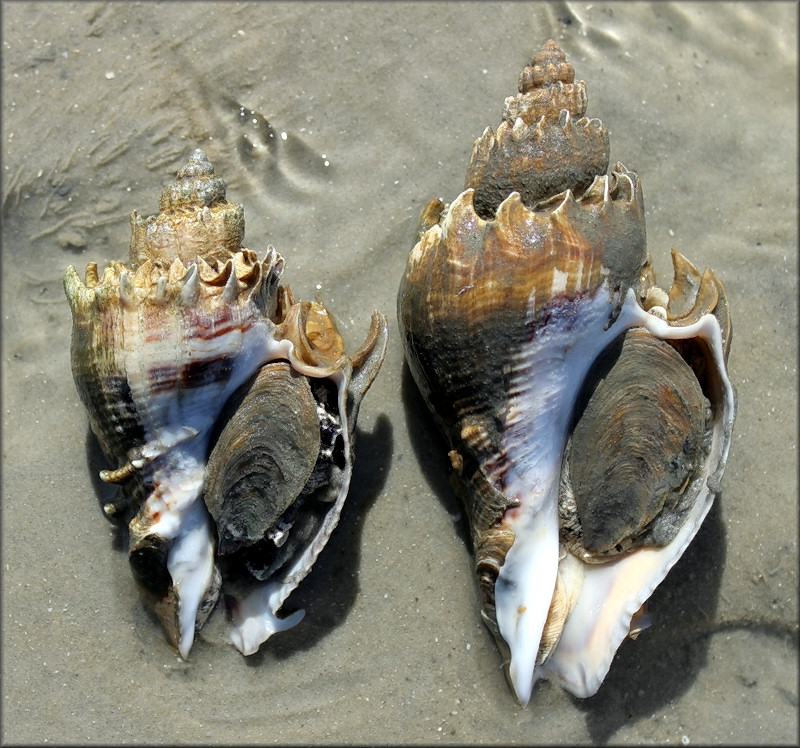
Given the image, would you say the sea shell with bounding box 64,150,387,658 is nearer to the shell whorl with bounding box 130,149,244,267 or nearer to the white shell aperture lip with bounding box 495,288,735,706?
the shell whorl with bounding box 130,149,244,267

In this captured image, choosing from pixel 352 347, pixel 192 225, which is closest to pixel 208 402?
pixel 192 225

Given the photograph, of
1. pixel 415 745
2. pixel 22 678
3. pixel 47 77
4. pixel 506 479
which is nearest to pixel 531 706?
pixel 415 745

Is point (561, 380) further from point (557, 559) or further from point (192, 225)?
point (192, 225)

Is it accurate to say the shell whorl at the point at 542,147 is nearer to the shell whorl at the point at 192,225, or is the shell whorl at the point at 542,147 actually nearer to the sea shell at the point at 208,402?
the sea shell at the point at 208,402

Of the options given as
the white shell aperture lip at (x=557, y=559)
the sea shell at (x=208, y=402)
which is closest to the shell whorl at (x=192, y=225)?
the sea shell at (x=208, y=402)

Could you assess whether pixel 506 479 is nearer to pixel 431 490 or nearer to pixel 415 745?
pixel 431 490

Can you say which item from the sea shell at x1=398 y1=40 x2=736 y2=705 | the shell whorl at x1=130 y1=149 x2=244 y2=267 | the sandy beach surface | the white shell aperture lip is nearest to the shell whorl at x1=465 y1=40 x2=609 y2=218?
the sea shell at x1=398 y1=40 x2=736 y2=705

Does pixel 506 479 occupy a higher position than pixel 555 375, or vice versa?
pixel 555 375
